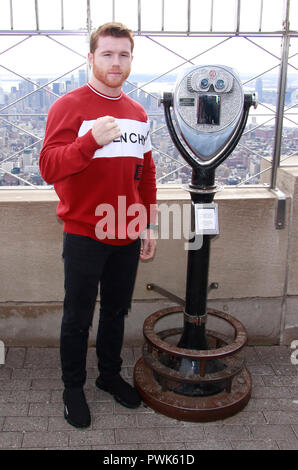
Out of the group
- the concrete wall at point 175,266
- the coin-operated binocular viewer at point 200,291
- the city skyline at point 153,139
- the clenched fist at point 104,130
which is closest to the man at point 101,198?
the clenched fist at point 104,130

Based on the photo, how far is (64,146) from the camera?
215 cm

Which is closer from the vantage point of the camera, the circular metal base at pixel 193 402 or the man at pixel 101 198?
the man at pixel 101 198

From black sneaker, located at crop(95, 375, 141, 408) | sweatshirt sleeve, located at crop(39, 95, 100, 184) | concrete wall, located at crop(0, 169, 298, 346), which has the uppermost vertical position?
sweatshirt sleeve, located at crop(39, 95, 100, 184)

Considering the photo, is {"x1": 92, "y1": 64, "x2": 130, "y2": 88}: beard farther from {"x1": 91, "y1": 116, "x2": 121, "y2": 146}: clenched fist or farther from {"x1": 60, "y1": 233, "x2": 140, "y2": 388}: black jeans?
{"x1": 60, "y1": 233, "x2": 140, "y2": 388}: black jeans

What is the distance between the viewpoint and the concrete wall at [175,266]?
3.07 metres

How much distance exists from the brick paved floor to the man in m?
0.09

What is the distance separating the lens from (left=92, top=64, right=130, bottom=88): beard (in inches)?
88.2

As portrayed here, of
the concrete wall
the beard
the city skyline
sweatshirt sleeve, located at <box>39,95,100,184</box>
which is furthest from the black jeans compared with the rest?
the city skyline

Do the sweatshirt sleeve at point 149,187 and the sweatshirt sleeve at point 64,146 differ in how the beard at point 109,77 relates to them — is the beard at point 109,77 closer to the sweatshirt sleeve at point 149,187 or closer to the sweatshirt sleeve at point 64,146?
the sweatshirt sleeve at point 64,146

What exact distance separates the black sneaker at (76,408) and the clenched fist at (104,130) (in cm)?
134

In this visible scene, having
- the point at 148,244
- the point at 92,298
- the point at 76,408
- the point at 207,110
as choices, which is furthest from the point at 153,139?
the point at 76,408

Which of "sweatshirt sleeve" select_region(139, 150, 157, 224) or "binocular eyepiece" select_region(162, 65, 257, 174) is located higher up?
"binocular eyepiece" select_region(162, 65, 257, 174)

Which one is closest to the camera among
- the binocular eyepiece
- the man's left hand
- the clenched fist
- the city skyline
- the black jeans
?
the clenched fist

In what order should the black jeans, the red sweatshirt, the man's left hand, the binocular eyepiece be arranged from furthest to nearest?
the man's left hand → the black jeans → the binocular eyepiece → the red sweatshirt
